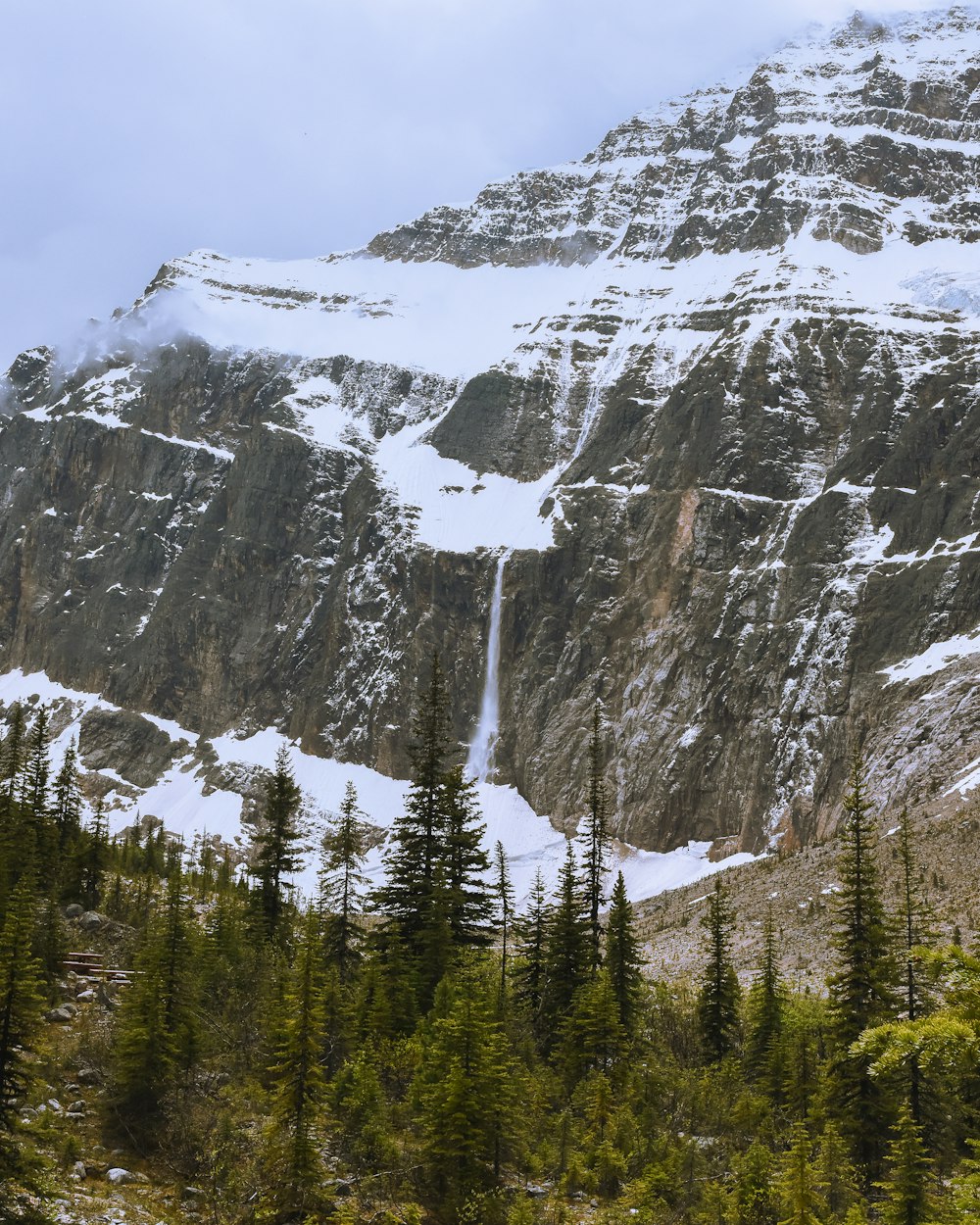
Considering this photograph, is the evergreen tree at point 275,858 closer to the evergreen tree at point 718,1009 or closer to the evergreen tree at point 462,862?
the evergreen tree at point 462,862

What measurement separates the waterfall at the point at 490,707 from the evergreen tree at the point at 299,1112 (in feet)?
332

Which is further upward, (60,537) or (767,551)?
(60,537)

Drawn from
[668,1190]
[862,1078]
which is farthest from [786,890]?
[668,1190]

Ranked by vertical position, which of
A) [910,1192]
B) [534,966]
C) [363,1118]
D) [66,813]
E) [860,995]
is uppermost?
[66,813]

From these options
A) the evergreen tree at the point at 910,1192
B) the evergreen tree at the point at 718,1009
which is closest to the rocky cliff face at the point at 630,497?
the evergreen tree at the point at 718,1009

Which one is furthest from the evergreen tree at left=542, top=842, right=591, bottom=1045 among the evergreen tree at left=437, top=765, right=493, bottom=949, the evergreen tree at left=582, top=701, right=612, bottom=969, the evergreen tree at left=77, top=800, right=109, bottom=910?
the evergreen tree at left=77, top=800, right=109, bottom=910

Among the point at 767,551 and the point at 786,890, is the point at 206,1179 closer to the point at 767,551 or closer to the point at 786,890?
the point at 786,890

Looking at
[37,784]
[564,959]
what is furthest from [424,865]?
[37,784]

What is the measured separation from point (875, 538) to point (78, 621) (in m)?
118

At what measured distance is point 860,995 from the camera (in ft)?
75.5

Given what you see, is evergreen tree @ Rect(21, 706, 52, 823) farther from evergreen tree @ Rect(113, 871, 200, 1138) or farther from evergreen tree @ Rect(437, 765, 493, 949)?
evergreen tree @ Rect(113, 871, 200, 1138)

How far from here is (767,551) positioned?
106 meters

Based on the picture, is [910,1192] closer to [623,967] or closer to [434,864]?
[623,967]

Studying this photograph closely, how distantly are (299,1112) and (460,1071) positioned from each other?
8.02 feet
